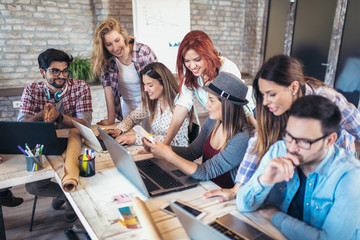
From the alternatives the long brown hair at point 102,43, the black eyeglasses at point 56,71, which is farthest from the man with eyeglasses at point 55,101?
the long brown hair at point 102,43

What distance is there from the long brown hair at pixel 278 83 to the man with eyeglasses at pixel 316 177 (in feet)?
0.78

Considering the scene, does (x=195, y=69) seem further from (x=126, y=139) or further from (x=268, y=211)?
(x=268, y=211)

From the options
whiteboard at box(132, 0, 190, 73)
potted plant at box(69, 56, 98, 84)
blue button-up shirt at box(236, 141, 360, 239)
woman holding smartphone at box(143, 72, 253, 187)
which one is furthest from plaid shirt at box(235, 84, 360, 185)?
whiteboard at box(132, 0, 190, 73)

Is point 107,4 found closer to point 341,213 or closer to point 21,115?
point 21,115

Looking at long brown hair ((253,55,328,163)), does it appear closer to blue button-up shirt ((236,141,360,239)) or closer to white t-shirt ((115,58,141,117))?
blue button-up shirt ((236,141,360,239))

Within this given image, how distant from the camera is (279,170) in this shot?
39.5 inches

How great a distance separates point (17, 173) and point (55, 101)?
33.5 inches

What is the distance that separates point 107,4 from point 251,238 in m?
3.99

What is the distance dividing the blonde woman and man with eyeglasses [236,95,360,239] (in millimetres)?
1639

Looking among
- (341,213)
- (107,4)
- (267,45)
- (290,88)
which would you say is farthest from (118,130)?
(267,45)

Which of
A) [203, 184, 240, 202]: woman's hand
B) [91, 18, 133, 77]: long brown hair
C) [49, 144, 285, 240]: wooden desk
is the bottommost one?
[49, 144, 285, 240]: wooden desk

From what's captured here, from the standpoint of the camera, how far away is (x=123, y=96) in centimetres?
266

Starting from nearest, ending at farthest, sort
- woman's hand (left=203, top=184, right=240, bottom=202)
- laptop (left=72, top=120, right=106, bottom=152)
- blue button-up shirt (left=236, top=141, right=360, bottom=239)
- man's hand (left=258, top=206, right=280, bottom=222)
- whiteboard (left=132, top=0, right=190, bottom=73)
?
1. blue button-up shirt (left=236, top=141, right=360, bottom=239)
2. man's hand (left=258, top=206, right=280, bottom=222)
3. woman's hand (left=203, top=184, right=240, bottom=202)
4. laptop (left=72, top=120, right=106, bottom=152)
5. whiteboard (left=132, top=0, right=190, bottom=73)

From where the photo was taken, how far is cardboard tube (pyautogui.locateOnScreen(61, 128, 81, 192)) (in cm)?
134
